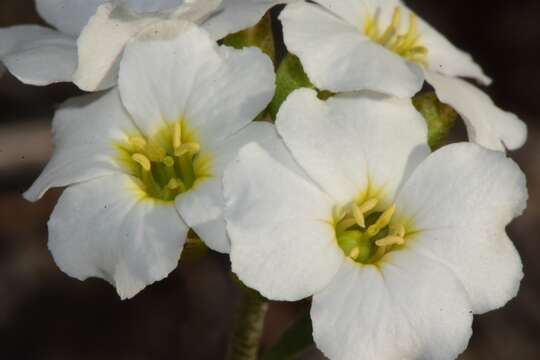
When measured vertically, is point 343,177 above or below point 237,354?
above

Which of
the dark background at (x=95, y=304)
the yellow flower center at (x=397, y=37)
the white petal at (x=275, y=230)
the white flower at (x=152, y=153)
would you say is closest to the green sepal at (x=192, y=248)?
the white flower at (x=152, y=153)

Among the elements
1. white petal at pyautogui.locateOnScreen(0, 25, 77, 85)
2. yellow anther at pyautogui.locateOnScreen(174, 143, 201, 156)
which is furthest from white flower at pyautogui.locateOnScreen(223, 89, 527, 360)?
white petal at pyautogui.locateOnScreen(0, 25, 77, 85)

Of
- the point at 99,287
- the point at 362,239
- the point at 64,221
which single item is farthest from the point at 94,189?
the point at 99,287

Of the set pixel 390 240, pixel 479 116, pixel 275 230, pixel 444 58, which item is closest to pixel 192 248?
pixel 275 230

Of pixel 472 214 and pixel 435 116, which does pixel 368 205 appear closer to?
pixel 472 214

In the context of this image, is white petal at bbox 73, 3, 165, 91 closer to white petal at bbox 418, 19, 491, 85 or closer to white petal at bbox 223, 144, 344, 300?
white petal at bbox 223, 144, 344, 300

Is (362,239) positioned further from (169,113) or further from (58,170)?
(58,170)
